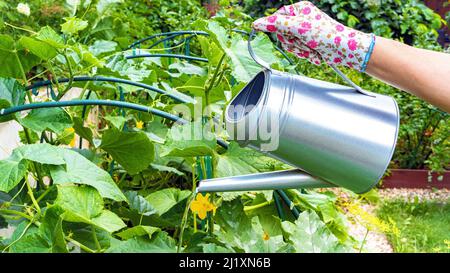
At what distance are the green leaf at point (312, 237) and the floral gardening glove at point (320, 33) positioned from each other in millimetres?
239

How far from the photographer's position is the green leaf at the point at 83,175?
33.7 inches

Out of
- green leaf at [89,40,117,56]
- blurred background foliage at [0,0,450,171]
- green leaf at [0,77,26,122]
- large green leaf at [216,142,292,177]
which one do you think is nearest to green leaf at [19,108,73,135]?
green leaf at [0,77,26,122]

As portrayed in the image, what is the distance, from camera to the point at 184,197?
3.75 feet

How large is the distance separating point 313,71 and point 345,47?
9.04 ft

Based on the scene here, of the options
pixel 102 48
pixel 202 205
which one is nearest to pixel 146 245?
pixel 202 205

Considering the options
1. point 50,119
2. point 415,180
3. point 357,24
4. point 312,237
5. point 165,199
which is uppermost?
point 50,119

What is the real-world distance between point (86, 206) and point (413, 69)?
0.50 meters

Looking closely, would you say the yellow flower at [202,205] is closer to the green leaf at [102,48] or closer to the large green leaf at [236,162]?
the large green leaf at [236,162]

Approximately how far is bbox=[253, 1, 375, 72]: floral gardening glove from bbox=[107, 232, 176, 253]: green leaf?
1.16 feet

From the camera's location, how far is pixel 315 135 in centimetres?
73

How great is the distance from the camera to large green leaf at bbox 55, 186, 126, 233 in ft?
2.74

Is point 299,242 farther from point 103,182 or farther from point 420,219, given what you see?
point 420,219

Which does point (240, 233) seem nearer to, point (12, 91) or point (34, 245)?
point (34, 245)

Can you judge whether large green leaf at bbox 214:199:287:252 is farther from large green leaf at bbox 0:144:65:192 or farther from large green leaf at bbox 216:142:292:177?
large green leaf at bbox 0:144:65:192
